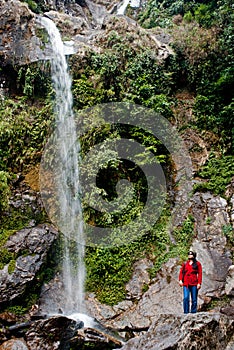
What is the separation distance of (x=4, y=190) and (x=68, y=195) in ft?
5.90

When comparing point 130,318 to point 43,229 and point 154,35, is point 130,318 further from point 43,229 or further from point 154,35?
point 154,35

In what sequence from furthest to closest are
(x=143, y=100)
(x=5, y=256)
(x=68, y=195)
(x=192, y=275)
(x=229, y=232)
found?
1. (x=143, y=100)
2. (x=68, y=195)
3. (x=229, y=232)
4. (x=5, y=256)
5. (x=192, y=275)

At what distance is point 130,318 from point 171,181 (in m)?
4.31

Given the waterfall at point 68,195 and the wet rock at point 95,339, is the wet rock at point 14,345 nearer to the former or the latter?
the wet rock at point 95,339

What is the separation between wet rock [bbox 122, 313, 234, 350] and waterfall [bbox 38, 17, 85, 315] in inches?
163

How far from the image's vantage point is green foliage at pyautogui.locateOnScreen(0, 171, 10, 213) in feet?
29.0

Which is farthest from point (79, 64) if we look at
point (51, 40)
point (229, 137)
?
point (229, 137)

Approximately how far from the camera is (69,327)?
676 cm

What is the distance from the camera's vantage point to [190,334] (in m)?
4.08

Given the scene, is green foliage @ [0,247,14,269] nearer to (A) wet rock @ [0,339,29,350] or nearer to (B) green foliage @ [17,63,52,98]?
(A) wet rock @ [0,339,29,350]

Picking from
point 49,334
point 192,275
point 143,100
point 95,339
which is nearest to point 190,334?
point 192,275

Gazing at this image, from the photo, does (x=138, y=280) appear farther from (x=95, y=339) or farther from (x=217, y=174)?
(x=217, y=174)

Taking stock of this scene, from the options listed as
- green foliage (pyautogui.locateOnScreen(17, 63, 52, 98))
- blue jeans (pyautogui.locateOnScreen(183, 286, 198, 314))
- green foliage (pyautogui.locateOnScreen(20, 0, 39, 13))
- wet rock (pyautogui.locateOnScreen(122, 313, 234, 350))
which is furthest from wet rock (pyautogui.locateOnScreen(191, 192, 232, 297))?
green foliage (pyautogui.locateOnScreen(20, 0, 39, 13))

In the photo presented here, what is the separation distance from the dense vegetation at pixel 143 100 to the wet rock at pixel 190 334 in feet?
13.8
